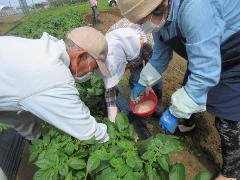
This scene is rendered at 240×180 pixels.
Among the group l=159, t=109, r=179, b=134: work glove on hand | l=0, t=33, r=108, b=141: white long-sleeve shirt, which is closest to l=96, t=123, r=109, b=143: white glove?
l=0, t=33, r=108, b=141: white long-sleeve shirt

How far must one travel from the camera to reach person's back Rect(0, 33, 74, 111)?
6.03 ft

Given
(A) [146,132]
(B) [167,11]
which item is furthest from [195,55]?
(A) [146,132]

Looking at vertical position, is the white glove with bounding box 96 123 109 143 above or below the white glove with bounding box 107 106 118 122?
above

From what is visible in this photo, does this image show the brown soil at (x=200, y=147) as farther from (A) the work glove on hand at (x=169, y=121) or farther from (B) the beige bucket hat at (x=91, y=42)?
(B) the beige bucket hat at (x=91, y=42)

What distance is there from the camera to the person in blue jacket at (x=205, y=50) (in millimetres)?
1801

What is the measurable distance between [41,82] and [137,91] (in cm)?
116

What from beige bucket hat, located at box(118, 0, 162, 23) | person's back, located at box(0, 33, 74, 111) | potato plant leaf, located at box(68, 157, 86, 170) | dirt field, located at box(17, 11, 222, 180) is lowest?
dirt field, located at box(17, 11, 222, 180)

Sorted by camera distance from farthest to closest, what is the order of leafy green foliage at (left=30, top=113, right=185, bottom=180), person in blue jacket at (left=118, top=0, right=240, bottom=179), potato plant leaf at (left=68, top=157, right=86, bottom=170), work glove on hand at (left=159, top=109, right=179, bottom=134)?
work glove on hand at (left=159, top=109, right=179, bottom=134), potato plant leaf at (left=68, top=157, right=86, bottom=170), leafy green foliage at (left=30, top=113, right=185, bottom=180), person in blue jacket at (left=118, top=0, right=240, bottom=179)

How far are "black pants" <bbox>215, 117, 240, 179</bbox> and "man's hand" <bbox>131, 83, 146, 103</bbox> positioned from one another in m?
0.68

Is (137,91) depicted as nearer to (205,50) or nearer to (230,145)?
(230,145)

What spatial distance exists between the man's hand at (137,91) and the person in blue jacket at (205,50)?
16.9 inches

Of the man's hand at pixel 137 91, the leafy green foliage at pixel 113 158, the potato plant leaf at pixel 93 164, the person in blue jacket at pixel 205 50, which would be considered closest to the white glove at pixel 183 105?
the person in blue jacket at pixel 205 50

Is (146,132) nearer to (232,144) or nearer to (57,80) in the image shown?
(232,144)

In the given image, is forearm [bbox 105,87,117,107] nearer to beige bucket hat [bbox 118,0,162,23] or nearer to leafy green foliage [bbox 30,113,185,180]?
leafy green foliage [bbox 30,113,185,180]
